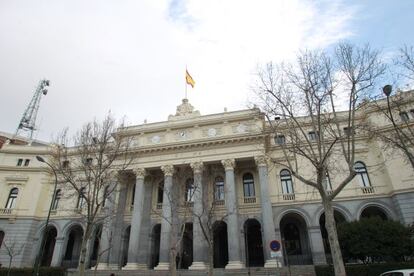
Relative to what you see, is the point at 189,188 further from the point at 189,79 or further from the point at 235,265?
the point at 189,79

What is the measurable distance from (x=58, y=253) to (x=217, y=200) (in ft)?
59.4

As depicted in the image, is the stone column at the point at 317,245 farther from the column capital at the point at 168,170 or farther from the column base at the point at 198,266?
the column capital at the point at 168,170

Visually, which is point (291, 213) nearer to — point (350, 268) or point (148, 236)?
point (350, 268)

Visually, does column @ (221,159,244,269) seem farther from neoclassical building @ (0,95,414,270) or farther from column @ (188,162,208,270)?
column @ (188,162,208,270)

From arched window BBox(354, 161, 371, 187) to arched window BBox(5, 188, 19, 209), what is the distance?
37.5m

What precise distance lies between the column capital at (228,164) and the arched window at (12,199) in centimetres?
2525

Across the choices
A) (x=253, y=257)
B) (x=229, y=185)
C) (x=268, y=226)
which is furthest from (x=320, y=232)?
(x=229, y=185)

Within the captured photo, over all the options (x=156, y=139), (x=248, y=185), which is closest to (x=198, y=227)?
(x=248, y=185)

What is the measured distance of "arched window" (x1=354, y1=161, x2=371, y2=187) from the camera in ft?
84.0

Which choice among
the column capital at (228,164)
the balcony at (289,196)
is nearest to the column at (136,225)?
the column capital at (228,164)

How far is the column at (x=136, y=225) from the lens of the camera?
79.3 ft

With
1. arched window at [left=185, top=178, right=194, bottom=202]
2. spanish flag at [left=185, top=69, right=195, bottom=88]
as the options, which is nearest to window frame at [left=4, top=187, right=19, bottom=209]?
arched window at [left=185, top=178, right=194, bottom=202]

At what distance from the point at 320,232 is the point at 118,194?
2062 cm

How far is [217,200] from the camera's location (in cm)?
2711
